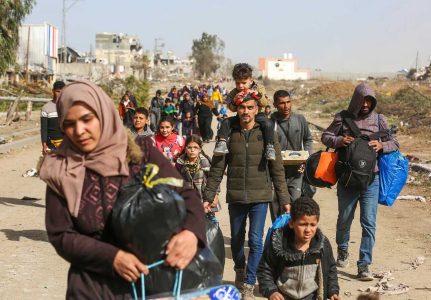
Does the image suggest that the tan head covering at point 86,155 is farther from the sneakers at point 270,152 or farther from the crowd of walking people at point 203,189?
the sneakers at point 270,152

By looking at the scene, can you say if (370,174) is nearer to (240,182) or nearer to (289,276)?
(240,182)

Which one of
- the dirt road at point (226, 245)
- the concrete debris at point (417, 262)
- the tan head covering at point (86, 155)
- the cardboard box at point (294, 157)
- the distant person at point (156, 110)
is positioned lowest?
the dirt road at point (226, 245)

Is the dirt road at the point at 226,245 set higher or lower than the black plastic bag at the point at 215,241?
lower

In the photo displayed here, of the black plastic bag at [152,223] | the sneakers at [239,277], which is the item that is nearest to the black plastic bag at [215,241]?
the black plastic bag at [152,223]

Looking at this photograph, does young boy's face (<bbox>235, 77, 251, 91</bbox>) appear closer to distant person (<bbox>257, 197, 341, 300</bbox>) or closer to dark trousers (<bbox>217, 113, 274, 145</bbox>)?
dark trousers (<bbox>217, 113, 274, 145</bbox>)

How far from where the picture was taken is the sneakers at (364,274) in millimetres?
6793

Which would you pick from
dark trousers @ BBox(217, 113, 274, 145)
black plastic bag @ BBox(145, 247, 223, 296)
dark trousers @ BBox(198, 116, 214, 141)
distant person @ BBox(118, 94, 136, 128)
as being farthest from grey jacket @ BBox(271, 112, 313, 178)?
dark trousers @ BBox(198, 116, 214, 141)

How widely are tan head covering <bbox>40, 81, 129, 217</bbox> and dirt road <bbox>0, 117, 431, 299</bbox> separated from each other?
12.8 feet

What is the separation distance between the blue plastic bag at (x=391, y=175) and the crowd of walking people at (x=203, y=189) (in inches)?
3.3

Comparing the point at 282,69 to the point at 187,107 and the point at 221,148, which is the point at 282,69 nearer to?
the point at 187,107

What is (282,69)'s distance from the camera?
171 m

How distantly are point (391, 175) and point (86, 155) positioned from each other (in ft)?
15.8

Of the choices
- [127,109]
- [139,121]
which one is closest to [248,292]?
[139,121]

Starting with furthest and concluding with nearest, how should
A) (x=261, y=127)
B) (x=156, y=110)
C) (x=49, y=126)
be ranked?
(x=156, y=110) → (x=49, y=126) → (x=261, y=127)
